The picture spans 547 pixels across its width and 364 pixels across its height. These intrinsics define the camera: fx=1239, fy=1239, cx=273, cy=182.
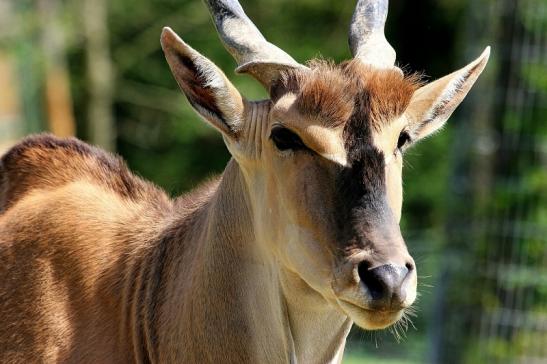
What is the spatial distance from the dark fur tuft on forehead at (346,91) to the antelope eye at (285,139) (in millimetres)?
107

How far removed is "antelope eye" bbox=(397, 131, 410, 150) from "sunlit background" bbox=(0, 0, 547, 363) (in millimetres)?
545

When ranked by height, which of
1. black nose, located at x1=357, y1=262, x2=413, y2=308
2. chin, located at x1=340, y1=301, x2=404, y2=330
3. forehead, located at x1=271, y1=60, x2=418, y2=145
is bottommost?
chin, located at x1=340, y1=301, x2=404, y2=330

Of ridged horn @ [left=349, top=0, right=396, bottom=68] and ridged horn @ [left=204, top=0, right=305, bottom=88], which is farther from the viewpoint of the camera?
ridged horn @ [left=349, top=0, right=396, bottom=68]

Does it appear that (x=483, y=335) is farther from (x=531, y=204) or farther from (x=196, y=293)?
(x=196, y=293)

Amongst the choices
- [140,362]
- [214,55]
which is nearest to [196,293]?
[140,362]

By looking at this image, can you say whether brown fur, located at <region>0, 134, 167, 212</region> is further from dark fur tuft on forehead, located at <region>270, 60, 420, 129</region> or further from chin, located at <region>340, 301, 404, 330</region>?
chin, located at <region>340, 301, 404, 330</region>

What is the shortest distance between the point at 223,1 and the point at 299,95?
76 cm

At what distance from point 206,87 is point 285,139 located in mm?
414

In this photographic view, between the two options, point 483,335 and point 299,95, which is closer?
point 299,95

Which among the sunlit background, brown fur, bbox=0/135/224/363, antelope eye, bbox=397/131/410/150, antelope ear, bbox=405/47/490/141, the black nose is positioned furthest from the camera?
the sunlit background

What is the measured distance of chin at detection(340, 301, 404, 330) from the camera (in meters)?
4.48

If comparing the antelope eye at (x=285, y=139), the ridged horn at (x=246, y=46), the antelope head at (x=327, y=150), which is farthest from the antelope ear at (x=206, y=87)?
the antelope eye at (x=285, y=139)

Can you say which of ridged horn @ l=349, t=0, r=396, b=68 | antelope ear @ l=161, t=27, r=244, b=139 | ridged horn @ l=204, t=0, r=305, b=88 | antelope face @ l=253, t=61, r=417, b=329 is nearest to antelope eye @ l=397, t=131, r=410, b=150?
antelope face @ l=253, t=61, r=417, b=329

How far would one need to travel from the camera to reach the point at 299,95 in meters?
4.89
